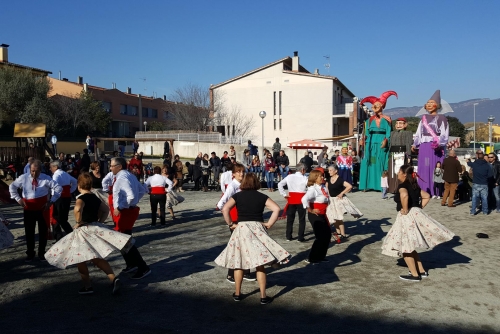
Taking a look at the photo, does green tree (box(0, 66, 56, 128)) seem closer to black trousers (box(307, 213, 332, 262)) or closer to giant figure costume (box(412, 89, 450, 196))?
giant figure costume (box(412, 89, 450, 196))

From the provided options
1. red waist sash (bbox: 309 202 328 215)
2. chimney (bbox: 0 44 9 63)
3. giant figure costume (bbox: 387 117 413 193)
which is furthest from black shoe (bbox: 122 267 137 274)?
chimney (bbox: 0 44 9 63)

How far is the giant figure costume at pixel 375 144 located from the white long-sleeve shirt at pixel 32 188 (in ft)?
33.3

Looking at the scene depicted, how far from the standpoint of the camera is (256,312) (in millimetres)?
5336

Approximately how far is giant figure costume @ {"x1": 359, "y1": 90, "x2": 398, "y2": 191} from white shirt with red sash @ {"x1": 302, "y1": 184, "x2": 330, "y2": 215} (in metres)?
7.57

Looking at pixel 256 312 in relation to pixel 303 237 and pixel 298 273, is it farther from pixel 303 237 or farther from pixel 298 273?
pixel 303 237

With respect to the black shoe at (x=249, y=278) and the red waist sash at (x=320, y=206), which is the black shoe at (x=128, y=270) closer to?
the black shoe at (x=249, y=278)

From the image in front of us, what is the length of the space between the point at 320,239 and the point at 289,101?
41469 mm

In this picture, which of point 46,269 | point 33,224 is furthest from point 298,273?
point 33,224

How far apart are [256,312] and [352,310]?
1.16 meters

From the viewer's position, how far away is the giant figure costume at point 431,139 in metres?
13.2

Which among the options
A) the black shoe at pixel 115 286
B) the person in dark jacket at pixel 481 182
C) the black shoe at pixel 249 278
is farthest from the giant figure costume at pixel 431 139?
the black shoe at pixel 115 286

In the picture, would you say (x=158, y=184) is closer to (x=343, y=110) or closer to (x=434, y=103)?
(x=434, y=103)

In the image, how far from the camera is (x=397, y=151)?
15.6 metres

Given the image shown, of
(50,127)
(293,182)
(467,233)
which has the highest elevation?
(50,127)
